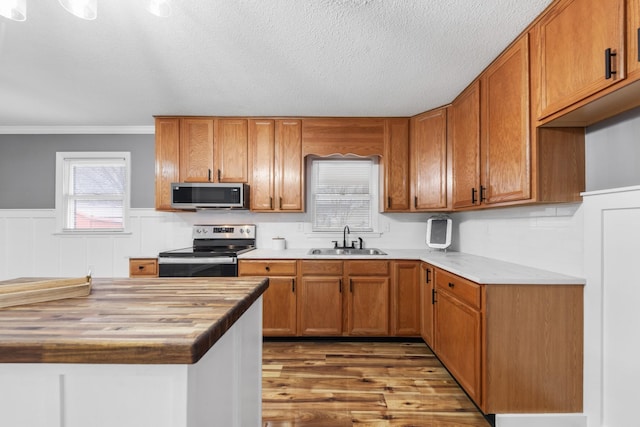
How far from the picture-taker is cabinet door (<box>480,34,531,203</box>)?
1.92 m

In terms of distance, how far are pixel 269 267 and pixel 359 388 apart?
136 cm

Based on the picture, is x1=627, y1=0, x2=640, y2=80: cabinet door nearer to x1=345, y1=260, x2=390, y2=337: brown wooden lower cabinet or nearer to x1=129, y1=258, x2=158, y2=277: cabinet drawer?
x1=345, y1=260, x2=390, y2=337: brown wooden lower cabinet

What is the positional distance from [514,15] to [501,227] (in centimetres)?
158

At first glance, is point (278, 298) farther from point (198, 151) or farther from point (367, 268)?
point (198, 151)

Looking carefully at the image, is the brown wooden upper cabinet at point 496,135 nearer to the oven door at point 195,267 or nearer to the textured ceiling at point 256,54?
the textured ceiling at point 256,54

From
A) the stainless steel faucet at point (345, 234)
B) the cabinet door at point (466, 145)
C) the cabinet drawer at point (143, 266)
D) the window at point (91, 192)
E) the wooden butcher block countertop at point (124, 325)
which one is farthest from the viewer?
the window at point (91, 192)

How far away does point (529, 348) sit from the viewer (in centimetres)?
186

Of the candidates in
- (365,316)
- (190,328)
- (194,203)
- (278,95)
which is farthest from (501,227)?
(194,203)

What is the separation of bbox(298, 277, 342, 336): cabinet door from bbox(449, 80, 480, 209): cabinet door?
139 cm

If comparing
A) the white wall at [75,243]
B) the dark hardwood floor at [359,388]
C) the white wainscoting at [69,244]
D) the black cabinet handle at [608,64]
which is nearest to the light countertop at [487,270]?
the dark hardwood floor at [359,388]

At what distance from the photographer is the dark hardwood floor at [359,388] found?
202 centimetres

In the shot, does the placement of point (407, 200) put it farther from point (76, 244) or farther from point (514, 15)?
point (76, 244)

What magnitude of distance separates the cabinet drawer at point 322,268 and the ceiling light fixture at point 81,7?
2.43 meters

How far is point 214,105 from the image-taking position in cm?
317
